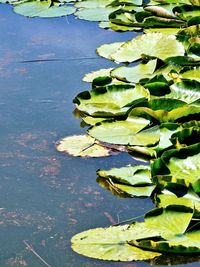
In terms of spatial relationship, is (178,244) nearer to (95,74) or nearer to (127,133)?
(127,133)

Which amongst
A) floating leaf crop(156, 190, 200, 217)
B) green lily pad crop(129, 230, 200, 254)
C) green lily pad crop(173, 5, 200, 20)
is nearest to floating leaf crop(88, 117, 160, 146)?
floating leaf crop(156, 190, 200, 217)

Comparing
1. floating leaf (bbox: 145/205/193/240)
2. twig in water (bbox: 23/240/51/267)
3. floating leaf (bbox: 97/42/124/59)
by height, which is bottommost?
twig in water (bbox: 23/240/51/267)

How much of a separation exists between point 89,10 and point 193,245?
108 inches

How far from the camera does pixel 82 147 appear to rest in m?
2.32

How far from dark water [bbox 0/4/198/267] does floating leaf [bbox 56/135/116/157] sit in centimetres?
3

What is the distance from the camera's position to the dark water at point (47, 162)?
179 centimetres

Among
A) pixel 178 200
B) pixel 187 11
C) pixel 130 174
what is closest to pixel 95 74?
pixel 187 11

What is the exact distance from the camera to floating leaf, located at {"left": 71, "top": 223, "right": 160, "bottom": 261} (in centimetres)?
166

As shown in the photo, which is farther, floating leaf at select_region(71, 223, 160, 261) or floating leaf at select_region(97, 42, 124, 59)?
floating leaf at select_region(97, 42, 124, 59)

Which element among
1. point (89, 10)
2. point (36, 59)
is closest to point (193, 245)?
point (36, 59)

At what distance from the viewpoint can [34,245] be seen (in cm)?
176

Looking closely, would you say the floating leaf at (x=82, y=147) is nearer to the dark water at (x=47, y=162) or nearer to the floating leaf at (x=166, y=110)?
the dark water at (x=47, y=162)

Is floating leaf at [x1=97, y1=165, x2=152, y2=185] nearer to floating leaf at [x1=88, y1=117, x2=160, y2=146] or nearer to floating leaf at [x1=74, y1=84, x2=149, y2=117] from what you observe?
floating leaf at [x1=88, y1=117, x2=160, y2=146]

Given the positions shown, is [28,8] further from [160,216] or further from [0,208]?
[160,216]
